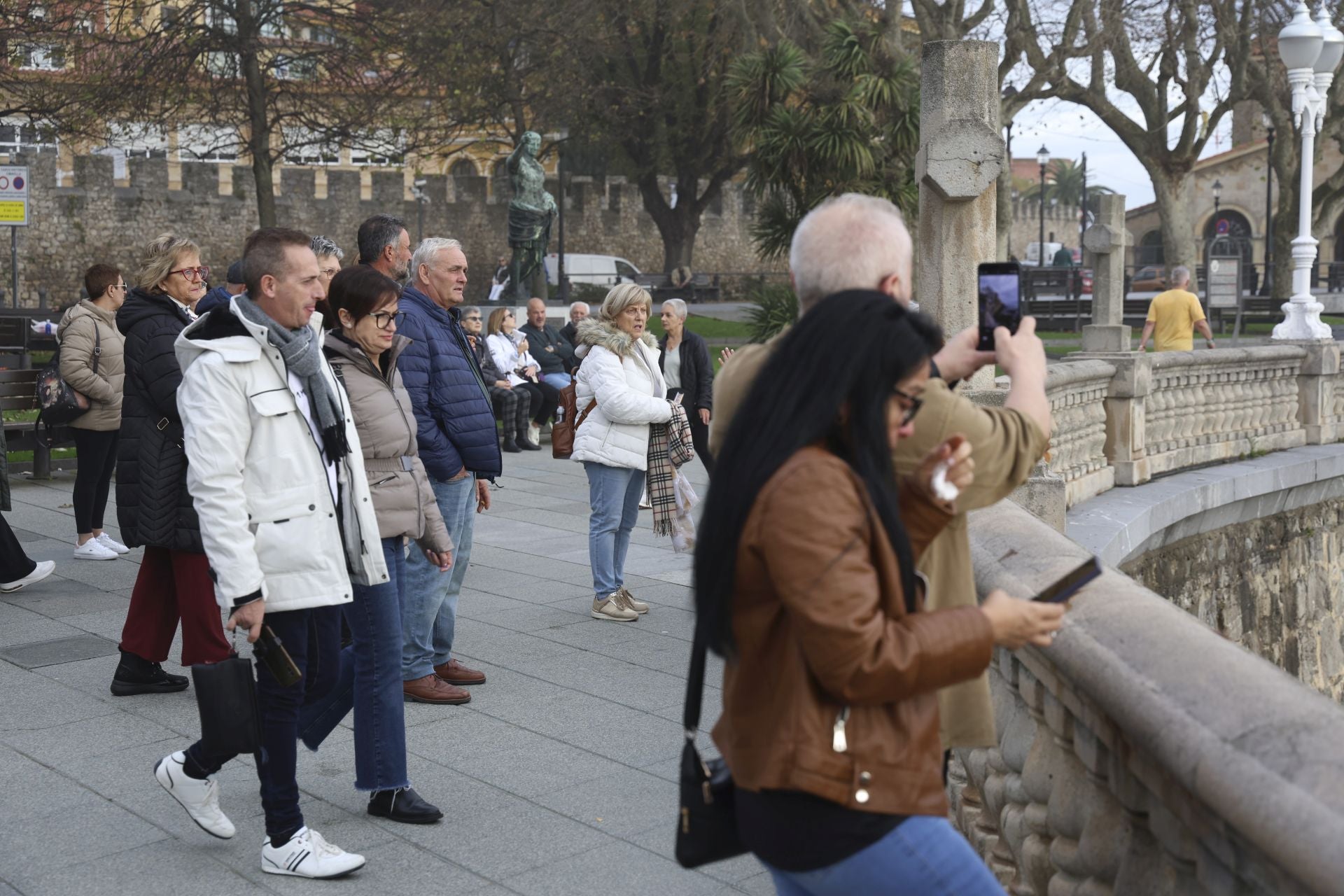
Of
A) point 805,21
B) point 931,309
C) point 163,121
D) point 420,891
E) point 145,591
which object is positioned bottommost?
point 420,891

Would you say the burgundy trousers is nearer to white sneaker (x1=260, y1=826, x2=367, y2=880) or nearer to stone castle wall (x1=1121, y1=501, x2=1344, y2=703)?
white sneaker (x1=260, y1=826, x2=367, y2=880)

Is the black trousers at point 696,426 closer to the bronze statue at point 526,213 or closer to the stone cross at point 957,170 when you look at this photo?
the stone cross at point 957,170

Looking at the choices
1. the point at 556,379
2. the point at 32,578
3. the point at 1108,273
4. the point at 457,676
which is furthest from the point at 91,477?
the point at 1108,273

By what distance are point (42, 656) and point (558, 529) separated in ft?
15.2

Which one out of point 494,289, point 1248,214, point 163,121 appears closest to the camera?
point 163,121

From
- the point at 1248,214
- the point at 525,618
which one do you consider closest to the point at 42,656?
the point at 525,618

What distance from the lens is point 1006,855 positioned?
396 cm

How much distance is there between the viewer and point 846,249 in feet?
8.63

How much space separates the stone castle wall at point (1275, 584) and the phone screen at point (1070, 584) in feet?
29.0

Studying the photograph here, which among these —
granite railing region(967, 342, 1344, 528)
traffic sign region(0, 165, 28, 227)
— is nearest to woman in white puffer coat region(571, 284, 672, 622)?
granite railing region(967, 342, 1344, 528)

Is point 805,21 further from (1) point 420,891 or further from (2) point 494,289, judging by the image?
(1) point 420,891

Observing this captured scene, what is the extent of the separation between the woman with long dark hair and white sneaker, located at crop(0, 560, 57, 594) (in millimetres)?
7052

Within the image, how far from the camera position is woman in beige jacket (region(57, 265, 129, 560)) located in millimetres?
9227

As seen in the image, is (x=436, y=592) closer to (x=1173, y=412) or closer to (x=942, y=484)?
(x=942, y=484)
